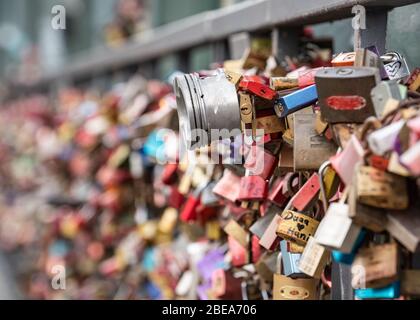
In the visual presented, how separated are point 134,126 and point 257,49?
1.20 m

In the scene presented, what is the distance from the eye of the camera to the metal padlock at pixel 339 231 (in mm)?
1619

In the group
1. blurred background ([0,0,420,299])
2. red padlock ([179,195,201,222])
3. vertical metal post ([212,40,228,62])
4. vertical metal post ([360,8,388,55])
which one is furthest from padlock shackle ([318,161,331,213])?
vertical metal post ([212,40,228,62])

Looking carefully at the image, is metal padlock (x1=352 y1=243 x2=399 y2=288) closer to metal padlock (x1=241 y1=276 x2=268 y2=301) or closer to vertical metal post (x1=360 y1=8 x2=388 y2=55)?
vertical metal post (x1=360 y1=8 x2=388 y2=55)

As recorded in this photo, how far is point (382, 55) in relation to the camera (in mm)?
2082

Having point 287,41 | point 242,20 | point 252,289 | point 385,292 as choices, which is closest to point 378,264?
point 385,292

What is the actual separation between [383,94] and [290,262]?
22.3 inches

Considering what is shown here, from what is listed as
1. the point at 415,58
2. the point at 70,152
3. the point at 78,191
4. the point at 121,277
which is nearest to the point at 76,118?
the point at 70,152

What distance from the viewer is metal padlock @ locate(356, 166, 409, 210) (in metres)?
1.52

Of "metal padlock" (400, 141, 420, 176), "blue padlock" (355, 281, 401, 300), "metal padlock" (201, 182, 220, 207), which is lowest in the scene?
"metal padlock" (201, 182, 220, 207)

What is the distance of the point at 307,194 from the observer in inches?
78.7

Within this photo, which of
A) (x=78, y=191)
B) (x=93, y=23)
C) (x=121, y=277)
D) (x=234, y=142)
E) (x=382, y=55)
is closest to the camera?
(x=382, y=55)

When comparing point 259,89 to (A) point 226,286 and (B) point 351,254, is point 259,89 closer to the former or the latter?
(B) point 351,254

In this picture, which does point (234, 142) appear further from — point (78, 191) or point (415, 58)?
point (78, 191)

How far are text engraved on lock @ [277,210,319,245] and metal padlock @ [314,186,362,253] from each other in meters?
0.26
